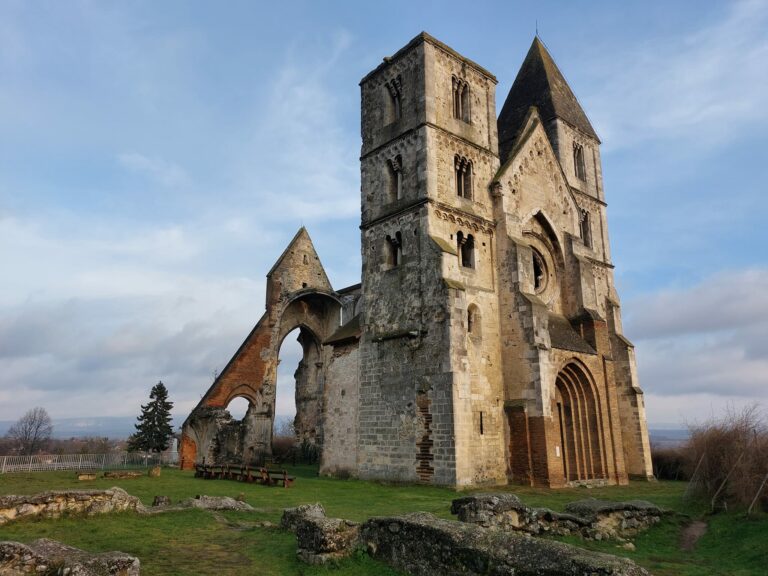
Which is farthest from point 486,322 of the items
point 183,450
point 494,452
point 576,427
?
point 183,450

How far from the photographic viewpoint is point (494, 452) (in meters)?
22.2

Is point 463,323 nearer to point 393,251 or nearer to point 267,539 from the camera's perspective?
point 393,251

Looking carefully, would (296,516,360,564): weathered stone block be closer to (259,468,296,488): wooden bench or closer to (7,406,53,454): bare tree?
(259,468,296,488): wooden bench

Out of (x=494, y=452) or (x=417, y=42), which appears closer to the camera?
(x=494, y=452)

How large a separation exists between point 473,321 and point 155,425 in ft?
106

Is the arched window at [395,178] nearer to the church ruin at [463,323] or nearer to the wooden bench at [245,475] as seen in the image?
the church ruin at [463,323]

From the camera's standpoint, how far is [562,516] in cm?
1195

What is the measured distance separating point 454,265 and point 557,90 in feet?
64.4

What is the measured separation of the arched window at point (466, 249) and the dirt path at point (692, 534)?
514 inches

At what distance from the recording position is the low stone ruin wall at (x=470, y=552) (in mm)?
6422

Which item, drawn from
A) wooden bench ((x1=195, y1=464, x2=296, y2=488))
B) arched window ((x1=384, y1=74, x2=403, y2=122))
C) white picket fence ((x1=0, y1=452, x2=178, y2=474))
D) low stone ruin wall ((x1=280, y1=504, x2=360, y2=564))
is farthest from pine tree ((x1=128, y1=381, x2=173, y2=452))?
low stone ruin wall ((x1=280, y1=504, x2=360, y2=564))

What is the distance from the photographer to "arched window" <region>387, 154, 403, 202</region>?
1006 inches

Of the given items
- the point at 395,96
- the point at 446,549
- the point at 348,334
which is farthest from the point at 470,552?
the point at 395,96

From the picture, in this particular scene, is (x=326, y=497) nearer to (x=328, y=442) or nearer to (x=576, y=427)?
(x=328, y=442)
